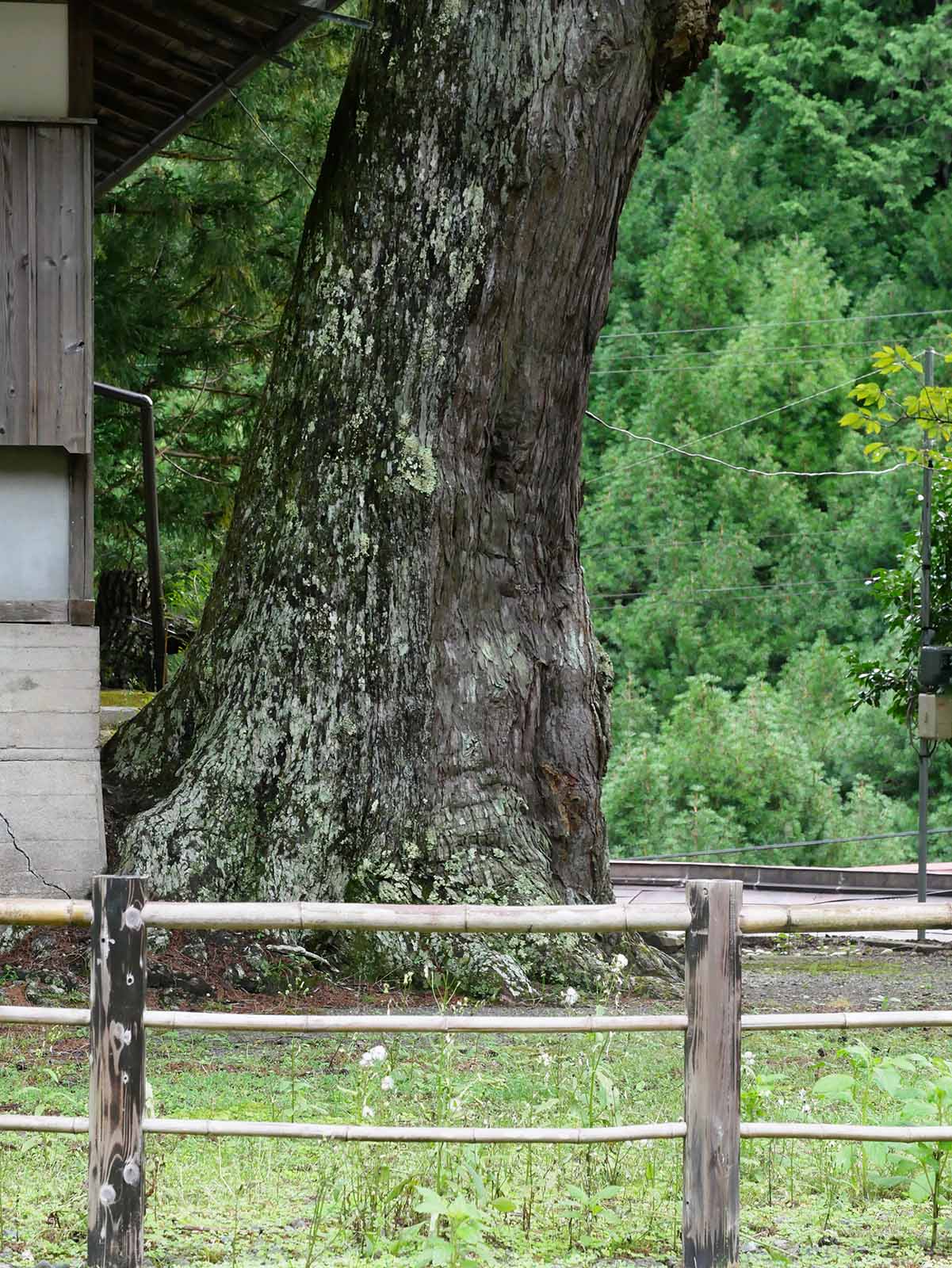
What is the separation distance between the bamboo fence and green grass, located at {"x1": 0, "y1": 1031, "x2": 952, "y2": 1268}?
20 centimetres

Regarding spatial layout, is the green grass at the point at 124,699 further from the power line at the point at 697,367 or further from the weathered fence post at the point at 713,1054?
the power line at the point at 697,367

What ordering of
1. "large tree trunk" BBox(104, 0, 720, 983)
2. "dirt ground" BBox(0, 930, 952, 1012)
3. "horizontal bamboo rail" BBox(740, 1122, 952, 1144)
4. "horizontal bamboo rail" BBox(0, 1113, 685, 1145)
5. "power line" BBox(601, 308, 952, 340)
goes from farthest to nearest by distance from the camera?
"power line" BBox(601, 308, 952, 340) → "large tree trunk" BBox(104, 0, 720, 983) → "dirt ground" BBox(0, 930, 952, 1012) → "horizontal bamboo rail" BBox(740, 1122, 952, 1144) → "horizontal bamboo rail" BBox(0, 1113, 685, 1145)

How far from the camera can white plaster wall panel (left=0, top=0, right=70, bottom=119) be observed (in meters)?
7.46

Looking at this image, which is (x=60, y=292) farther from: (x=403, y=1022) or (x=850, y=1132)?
(x=850, y=1132)

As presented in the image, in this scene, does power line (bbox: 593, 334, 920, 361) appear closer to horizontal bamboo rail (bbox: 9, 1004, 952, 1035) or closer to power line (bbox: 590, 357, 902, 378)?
power line (bbox: 590, 357, 902, 378)

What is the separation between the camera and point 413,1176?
4.10 metres

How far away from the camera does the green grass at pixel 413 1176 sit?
3926 mm

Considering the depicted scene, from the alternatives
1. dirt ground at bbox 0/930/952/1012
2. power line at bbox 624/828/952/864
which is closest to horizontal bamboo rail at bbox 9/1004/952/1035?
dirt ground at bbox 0/930/952/1012

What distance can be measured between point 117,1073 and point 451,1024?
84 cm

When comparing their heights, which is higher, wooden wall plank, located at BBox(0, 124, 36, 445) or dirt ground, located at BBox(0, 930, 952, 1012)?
wooden wall plank, located at BBox(0, 124, 36, 445)

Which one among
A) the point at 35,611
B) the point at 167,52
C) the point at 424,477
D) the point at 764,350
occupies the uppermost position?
the point at 764,350

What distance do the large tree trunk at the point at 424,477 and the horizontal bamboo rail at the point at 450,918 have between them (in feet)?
10.5

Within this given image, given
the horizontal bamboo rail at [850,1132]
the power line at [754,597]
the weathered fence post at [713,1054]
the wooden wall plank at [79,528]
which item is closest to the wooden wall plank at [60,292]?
the wooden wall plank at [79,528]

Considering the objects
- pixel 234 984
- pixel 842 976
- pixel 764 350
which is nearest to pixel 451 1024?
pixel 234 984
